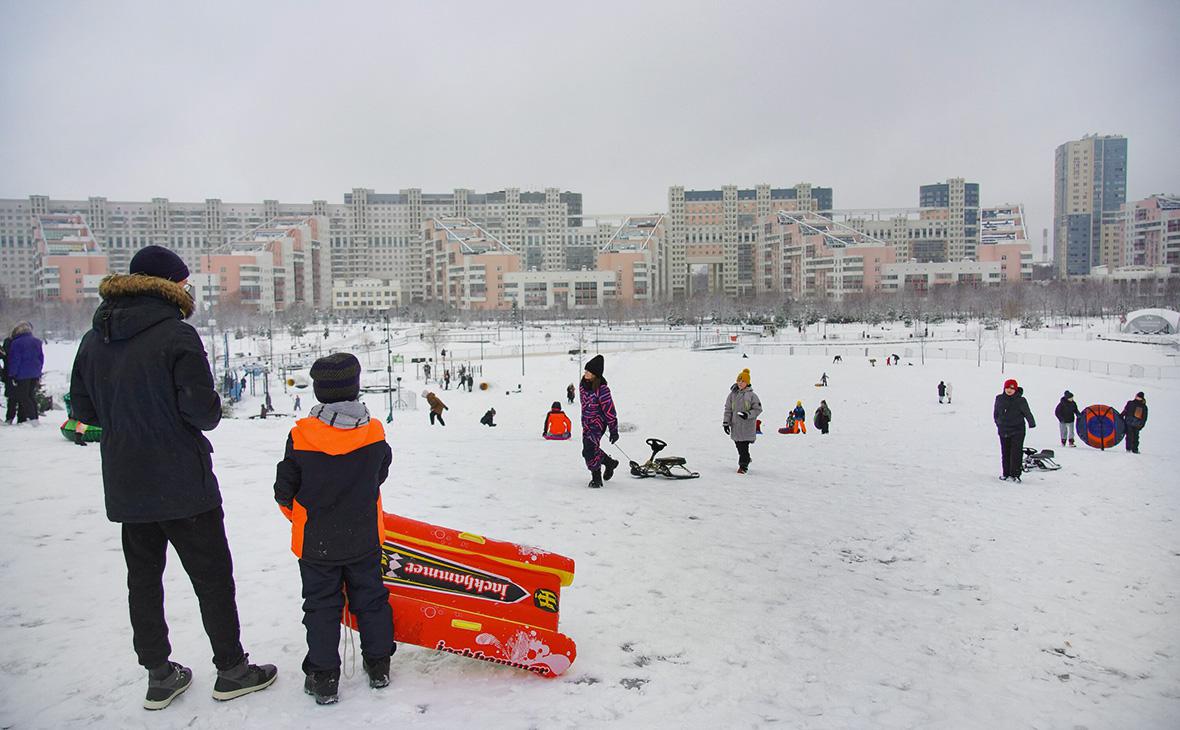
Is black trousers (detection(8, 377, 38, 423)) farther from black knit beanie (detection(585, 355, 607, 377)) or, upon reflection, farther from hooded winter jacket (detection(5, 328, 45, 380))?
black knit beanie (detection(585, 355, 607, 377))

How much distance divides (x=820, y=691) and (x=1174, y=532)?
235 inches

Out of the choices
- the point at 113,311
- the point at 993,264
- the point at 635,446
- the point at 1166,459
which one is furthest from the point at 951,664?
the point at 993,264

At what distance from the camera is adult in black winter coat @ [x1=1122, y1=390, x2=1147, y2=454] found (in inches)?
506

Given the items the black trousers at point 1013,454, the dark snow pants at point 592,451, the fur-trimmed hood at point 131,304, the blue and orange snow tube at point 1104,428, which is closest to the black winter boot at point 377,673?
the fur-trimmed hood at point 131,304

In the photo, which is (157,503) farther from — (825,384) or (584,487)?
(825,384)

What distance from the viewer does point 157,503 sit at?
3.03 metres

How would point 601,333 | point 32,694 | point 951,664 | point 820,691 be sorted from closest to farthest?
1. point 32,694
2. point 820,691
3. point 951,664
4. point 601,333

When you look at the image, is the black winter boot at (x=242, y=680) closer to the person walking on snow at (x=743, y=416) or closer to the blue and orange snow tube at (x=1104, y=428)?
the person walking on snow at (x=743, y=416)

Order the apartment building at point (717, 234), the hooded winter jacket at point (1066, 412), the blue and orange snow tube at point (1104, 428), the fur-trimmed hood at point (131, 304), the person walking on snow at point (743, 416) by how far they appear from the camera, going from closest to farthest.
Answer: the fur-trimmed hood at point (131, 304), the person walking on snow at point (743, 416), the blue and orange snow tube at point (1104, 428), the hooded winter jacket at point (1066, 412), the apartment building at point (717, 234)

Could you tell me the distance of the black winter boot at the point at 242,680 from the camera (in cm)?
321

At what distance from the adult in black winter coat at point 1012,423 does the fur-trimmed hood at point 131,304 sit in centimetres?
984

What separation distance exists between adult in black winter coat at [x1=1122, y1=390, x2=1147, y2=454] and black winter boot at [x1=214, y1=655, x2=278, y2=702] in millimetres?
14759

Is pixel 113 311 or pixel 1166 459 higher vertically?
pixel 113 311

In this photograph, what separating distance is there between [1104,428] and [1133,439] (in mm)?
1175
